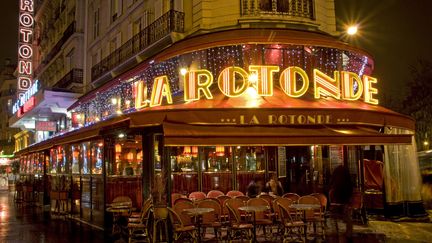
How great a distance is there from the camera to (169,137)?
9570 millimetres

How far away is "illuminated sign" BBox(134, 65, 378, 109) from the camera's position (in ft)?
41.0

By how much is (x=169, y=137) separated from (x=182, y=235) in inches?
111

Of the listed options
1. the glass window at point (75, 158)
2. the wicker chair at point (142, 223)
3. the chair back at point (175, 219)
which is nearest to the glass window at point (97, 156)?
the glass window at point (75, 158)

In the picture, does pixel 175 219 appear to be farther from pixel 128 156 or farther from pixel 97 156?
pixel 128 156

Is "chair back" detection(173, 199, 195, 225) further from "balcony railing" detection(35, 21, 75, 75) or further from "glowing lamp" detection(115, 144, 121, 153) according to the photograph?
"balcony railing" detection(35, 21, 75, 75)

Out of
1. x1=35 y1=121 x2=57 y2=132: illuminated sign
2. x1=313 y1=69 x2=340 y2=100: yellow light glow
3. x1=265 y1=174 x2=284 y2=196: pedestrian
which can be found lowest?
x1=265 y1=174 x2=284 y2=196: pedestrian

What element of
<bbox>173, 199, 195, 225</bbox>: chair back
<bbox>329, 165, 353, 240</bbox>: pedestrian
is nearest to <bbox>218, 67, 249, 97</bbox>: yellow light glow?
<bbox>173, 199, 195, 225</bbox>: chair back

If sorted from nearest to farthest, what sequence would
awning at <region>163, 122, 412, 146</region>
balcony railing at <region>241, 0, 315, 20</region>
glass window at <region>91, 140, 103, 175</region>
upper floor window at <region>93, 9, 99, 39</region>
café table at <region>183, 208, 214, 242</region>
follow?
awning at <region>163, 122, 412, 146</region>, café table at <region>183, 208, 214, 242</region>, balcony railing at <region>241, 0, 315, 20</region>, glass window at <region>91, 140, 103, 175</region>, upper floor window at <region>93, 9, 99, 39</region>

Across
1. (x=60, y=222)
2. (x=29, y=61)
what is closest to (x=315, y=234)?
(x=60, y=222)

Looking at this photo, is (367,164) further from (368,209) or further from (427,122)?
(427,122)

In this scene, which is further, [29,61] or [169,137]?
[29,61]

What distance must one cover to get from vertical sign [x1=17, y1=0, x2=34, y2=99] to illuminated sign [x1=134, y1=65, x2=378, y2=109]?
→ 27.5 meters

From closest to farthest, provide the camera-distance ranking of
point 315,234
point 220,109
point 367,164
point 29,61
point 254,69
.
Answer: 1. point 220,109
2. point 315,234
3. point 254,69
4. point 367,164
5. point 29,61

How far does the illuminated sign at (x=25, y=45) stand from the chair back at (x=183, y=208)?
30.5 metres
